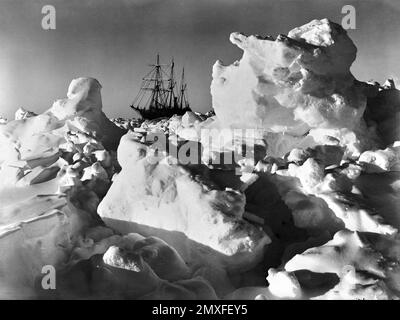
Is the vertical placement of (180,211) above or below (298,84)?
below

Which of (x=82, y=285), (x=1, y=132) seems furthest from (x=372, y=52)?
(x=1, y=132)

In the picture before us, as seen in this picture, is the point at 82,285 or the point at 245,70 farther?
the point at 245,70

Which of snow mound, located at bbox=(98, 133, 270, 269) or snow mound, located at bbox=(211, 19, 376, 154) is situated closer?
snow mound, located at bbox=(98, 133, 270, 269)

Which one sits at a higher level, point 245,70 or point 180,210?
point 245,70

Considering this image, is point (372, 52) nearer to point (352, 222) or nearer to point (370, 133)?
point (370, 133)

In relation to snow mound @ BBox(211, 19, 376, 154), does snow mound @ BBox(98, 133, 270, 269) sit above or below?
below

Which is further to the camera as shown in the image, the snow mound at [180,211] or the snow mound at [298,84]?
the snow mound at [298,84]

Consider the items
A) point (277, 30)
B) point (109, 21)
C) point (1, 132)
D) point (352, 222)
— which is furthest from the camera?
point (1, 132)

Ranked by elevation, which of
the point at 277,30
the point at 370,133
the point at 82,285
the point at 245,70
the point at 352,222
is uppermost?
the point at 277,30

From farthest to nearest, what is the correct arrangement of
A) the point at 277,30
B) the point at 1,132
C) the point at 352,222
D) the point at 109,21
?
the point at 1,132 < the point at 277,30 < the point at 109,21 < the point at 352,222

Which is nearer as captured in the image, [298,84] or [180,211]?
[180,211]
